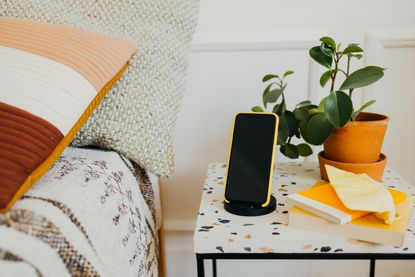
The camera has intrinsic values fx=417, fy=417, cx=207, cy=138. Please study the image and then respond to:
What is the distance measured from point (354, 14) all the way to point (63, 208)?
85 centimetres

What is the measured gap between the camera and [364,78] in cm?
74

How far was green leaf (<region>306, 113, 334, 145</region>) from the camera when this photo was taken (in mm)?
757

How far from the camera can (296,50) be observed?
1.06 metres

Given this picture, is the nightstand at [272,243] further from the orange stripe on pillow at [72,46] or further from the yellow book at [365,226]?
the orange stripe on pillow at [72,46]

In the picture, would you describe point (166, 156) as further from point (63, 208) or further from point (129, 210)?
point (63, 208)

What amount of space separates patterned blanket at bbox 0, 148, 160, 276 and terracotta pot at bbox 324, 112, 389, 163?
394 mm

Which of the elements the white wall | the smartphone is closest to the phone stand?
the smartphone

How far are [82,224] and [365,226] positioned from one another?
40 cm

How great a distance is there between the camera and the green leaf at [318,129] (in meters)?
0.76

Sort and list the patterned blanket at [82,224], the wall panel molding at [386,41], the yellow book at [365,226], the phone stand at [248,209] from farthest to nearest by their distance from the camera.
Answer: the wall panel molding at [386,41], the phone stand at [248,209], the yellow book at [365,226], the patterned blanket at [82,224]

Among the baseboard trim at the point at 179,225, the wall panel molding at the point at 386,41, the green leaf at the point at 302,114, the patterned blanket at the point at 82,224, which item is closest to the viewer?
the patterned blanket at the point at 82,224

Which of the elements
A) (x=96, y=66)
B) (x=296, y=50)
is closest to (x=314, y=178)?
(x=296, y=50)

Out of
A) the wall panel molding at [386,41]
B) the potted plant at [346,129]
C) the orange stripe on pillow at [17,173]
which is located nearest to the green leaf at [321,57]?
the potted plant at [346,129]

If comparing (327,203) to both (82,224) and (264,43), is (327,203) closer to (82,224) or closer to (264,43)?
(82,224)
